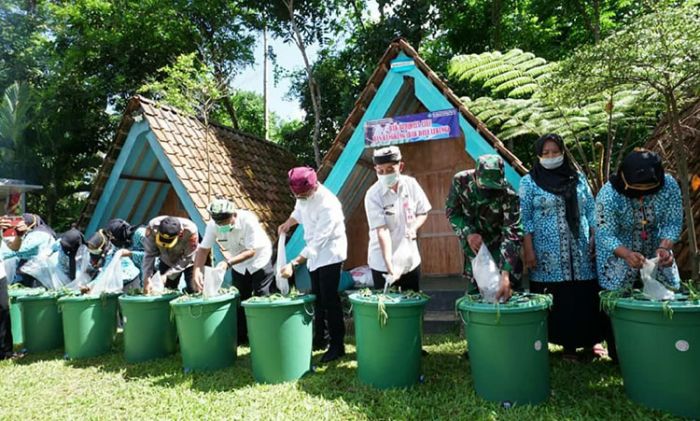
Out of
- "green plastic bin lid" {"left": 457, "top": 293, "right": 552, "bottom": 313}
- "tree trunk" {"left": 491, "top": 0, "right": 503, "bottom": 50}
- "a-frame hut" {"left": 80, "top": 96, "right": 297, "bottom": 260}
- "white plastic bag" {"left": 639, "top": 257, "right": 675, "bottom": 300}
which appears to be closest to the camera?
"white plastic bag" {"left": 639, "top": 257, "right": 675, "bottom": 300}

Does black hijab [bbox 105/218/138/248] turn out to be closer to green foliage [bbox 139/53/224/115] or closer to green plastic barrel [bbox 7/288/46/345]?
green plastic barrel [bbox 7/288/46/345]

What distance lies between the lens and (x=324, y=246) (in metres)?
4.15

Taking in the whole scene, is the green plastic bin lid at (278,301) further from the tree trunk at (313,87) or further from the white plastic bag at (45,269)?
the tree trunk at (313,87)

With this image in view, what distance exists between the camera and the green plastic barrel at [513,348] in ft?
9.38

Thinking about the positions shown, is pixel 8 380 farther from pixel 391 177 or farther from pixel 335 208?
pixel 391 177

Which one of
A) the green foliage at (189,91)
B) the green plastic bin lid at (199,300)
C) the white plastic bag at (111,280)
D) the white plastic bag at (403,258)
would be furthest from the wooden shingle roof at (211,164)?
the white plastic bag at (403,258)

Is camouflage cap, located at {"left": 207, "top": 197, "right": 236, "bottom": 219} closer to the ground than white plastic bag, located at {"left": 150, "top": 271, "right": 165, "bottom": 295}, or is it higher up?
higher up

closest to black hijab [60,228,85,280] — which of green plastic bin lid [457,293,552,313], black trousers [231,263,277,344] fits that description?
black trousers [231,263,277,344]

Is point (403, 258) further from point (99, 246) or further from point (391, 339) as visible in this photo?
point (99, 246)

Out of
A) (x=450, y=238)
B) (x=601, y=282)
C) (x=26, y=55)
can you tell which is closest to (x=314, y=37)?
(x=450, y=238)

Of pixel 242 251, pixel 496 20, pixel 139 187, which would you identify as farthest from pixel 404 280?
pixel 496 20

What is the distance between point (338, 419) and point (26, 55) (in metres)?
18.7

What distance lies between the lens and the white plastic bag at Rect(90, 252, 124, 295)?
16.8ft

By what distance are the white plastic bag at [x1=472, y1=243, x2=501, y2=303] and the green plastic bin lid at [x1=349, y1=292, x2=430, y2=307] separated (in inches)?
18.5
